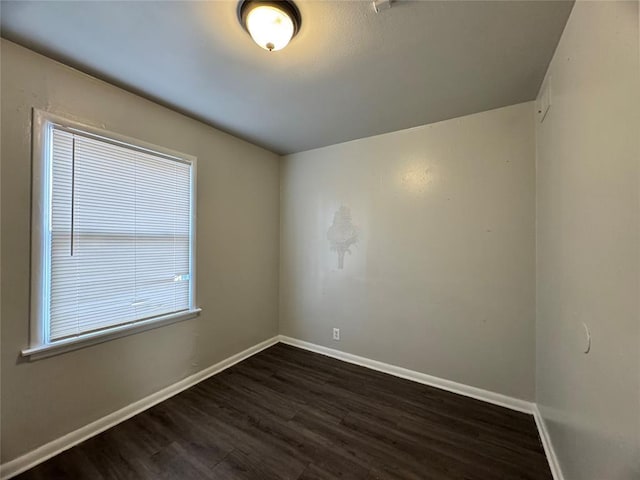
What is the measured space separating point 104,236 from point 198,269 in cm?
78

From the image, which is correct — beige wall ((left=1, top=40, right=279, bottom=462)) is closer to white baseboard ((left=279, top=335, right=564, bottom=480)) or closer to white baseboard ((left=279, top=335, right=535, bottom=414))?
white baseboard ((left=279, top=335, right=535, bottom=414))

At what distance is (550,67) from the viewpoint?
155 cm

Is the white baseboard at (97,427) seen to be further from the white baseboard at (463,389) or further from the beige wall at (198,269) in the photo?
the white baseboard at (463,389)

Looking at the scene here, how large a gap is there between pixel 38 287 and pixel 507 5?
9.63ft

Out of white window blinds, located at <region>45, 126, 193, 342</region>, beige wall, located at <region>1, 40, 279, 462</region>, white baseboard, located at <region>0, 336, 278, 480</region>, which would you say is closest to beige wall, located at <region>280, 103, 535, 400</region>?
beige wall, located at <region>1, 40, 279, 462</region>

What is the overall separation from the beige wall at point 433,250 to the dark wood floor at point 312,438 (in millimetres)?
422

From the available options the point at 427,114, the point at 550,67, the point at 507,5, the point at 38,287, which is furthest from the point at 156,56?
the point at 550,67

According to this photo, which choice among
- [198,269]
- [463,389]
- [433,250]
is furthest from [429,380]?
[198,269]

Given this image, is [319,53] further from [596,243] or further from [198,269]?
[198,269]

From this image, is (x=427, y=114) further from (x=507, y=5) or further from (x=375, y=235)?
(x=375, y=235)

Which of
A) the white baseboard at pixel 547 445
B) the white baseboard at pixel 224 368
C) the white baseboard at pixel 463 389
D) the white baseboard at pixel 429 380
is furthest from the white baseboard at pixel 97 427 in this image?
the white baseboard at pixel 547 445

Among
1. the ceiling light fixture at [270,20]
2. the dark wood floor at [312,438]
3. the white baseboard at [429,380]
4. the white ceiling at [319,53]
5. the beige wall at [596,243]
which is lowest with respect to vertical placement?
the dark wood floor at [312,438]

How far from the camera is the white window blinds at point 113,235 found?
1.60 metres

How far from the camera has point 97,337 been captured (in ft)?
5.69
